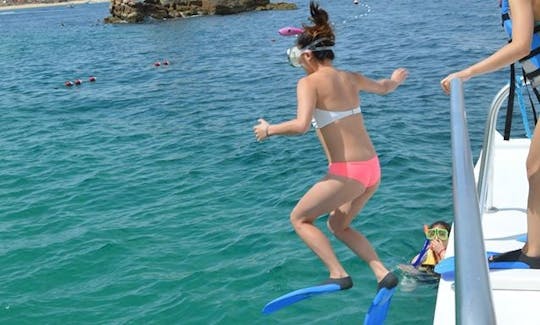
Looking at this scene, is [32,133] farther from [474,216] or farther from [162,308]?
[474,216]

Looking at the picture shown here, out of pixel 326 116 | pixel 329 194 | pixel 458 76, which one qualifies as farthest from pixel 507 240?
pixel 326 116

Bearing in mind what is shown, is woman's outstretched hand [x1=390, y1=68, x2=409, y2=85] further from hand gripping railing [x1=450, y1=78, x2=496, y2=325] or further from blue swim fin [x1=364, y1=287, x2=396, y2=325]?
hand gripping railing [x1=450, y1=78, x2=496, y2=325]

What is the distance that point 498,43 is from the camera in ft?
88.0

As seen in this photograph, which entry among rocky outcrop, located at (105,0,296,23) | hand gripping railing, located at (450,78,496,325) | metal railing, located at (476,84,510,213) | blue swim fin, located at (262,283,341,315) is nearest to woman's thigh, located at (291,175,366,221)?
blue swim fin, located at (262,283,341,315)

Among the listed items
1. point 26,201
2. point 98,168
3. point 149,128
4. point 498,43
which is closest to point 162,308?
point 26,201

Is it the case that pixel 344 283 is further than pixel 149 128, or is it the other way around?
pixel 149 128

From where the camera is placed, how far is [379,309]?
14.4 ft

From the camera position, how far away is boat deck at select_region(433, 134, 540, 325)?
366 centimetres

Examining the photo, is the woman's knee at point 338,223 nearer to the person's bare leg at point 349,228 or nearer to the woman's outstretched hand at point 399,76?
the person's bare leg at point 349,228

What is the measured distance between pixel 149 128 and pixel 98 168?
144 inches

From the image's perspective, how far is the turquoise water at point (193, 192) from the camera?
8.73 m

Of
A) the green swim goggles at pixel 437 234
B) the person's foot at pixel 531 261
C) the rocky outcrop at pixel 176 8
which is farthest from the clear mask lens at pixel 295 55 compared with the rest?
the rocky outcrop at pixel 176 8

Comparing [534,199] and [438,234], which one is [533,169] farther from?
[438,234]

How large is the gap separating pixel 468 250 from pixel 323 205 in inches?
100
